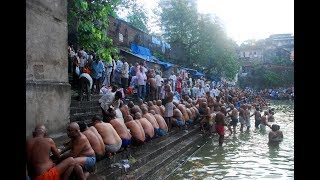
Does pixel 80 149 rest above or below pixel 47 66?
below

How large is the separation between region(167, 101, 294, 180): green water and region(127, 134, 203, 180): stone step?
1.21 feet

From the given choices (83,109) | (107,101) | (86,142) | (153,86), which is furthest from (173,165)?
(153,86)

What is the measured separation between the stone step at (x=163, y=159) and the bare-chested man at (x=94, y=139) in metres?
0.85

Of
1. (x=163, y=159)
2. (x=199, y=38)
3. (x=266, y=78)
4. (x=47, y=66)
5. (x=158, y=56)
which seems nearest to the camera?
(x=47, y=66)

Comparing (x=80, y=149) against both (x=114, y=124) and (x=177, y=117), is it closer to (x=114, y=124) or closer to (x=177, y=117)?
(x=114, y=124)

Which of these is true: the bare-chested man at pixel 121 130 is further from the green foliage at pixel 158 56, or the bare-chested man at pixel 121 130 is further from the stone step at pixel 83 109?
the green foliage at pixel 158 56

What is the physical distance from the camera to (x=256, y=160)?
10.6 m

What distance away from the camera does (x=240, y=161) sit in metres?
10.5

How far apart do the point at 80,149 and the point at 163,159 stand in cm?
375

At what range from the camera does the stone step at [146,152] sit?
260 inches

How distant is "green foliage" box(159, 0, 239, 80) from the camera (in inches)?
1406
